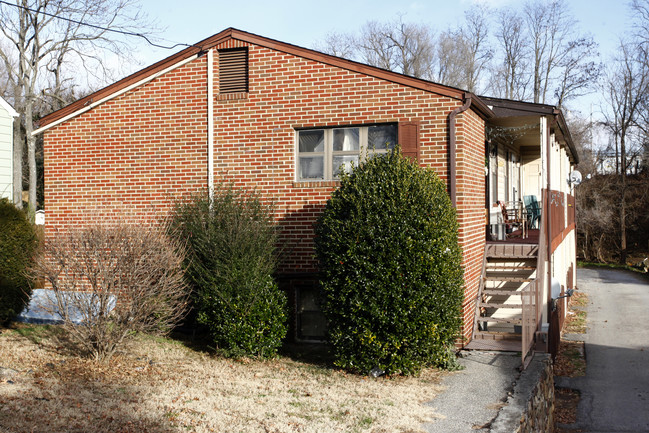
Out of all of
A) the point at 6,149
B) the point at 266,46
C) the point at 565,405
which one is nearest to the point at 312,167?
the point at 266,46

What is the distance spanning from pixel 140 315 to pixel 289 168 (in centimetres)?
391

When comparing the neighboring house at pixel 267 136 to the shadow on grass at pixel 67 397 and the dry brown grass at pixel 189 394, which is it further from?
the shadow on grass at pixel 67 397

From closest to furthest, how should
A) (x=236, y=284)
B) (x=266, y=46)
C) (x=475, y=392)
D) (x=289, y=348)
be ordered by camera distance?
(x=475, y=392) → (x=236, y=284) → (x=289, y=348) → (x=266, y=46)

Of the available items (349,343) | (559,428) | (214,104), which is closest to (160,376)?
(349,343)

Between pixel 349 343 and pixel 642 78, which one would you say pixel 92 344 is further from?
pixel 642 78

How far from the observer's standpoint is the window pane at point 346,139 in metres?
10.9

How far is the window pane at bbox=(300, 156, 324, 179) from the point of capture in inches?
436

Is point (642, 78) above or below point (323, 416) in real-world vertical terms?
above

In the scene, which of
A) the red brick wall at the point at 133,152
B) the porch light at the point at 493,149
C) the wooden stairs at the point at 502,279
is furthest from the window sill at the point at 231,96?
the porch light at the point at 493,149

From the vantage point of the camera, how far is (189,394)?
734 centimetres

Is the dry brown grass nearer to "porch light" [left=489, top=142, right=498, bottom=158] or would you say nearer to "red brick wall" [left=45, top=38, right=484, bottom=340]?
"red brick wall" [left=45, top=38, right=484, bottom=340]

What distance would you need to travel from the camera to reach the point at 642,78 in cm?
3997

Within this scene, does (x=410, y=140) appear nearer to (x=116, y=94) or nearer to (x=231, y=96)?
(x=231, y=96)

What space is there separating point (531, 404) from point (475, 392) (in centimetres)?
71
